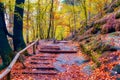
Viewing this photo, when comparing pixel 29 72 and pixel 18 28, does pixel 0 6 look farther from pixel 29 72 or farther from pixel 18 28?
pixel 29 72

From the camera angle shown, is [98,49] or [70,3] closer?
[98,49]

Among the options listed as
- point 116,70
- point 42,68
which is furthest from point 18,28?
point 116,70

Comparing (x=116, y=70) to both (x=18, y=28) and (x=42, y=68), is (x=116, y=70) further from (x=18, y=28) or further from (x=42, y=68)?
(x=18, y=28)

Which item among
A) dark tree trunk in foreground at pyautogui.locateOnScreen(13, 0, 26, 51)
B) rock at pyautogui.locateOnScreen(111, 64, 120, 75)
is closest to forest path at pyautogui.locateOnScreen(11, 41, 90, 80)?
dark tree trunk in foreground at pyautogui.locateOnScreen(13, 0, 26, 51)

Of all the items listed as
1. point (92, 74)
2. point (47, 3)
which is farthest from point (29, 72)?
point (47, 3)

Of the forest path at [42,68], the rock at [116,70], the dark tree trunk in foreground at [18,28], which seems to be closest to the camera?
the rock at [116,70]

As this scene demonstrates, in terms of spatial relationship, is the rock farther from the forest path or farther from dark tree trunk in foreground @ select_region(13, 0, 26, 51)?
dark tree trunk in foreground @ select_region(13, 0, 26, 51)

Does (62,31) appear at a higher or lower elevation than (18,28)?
lower

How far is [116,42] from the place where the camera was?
14391 mm

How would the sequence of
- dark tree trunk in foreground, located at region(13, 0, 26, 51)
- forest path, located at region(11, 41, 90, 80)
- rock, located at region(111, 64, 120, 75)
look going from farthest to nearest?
dark tree trunk in foreground, located at region(13, 0, 26, 51) → forest path, located at region(11, 41, 90, 80) → rock, located at region(111, 64, 120, 75)

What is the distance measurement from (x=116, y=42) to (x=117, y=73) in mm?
4478

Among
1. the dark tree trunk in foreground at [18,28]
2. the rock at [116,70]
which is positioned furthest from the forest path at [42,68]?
the rock at [116,70]

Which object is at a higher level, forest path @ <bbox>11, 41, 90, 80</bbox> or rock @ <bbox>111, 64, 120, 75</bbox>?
rock @ <bbox>111, 64, 120, 75</bbox>

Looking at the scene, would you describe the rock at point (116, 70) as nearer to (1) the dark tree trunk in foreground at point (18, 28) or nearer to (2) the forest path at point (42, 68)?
(2) the forest path at point (42, 68)
